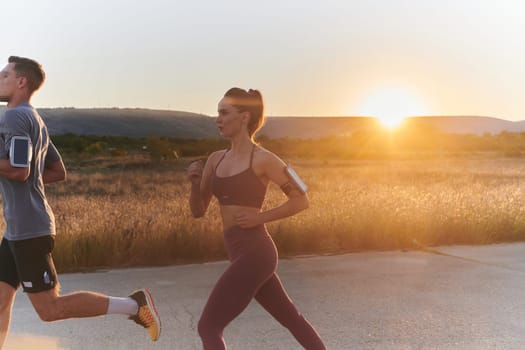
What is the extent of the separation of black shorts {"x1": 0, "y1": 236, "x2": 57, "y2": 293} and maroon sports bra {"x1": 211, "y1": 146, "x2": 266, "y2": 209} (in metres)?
1.02

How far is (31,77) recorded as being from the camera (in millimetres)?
3398

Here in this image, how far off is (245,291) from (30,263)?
121 centimetres

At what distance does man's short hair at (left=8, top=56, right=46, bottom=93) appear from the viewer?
3.38 metres

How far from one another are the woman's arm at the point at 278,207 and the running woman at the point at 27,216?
44.3 inches

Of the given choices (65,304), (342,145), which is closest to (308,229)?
(65,304)

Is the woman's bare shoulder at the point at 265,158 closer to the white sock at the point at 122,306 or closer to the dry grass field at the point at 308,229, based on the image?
the white sock at the point at 122,306

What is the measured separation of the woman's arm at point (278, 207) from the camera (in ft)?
10.2

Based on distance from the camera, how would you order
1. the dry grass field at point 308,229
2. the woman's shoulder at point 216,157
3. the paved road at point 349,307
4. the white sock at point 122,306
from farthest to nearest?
the dry grass field at point 308,229
the paved road at point 349,307
the white sock at point 122,306
the woman's shoulder at point 216,157

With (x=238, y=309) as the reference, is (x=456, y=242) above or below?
below

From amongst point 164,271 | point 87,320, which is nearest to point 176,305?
point 87,320

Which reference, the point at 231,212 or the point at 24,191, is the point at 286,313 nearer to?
the point at 231,212

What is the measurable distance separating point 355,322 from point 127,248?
342cm

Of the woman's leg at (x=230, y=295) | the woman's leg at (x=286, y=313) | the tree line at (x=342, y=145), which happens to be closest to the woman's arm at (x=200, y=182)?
the woman's leg at (x=230, y=295)

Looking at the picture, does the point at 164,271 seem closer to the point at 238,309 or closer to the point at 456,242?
the point at 238,309
